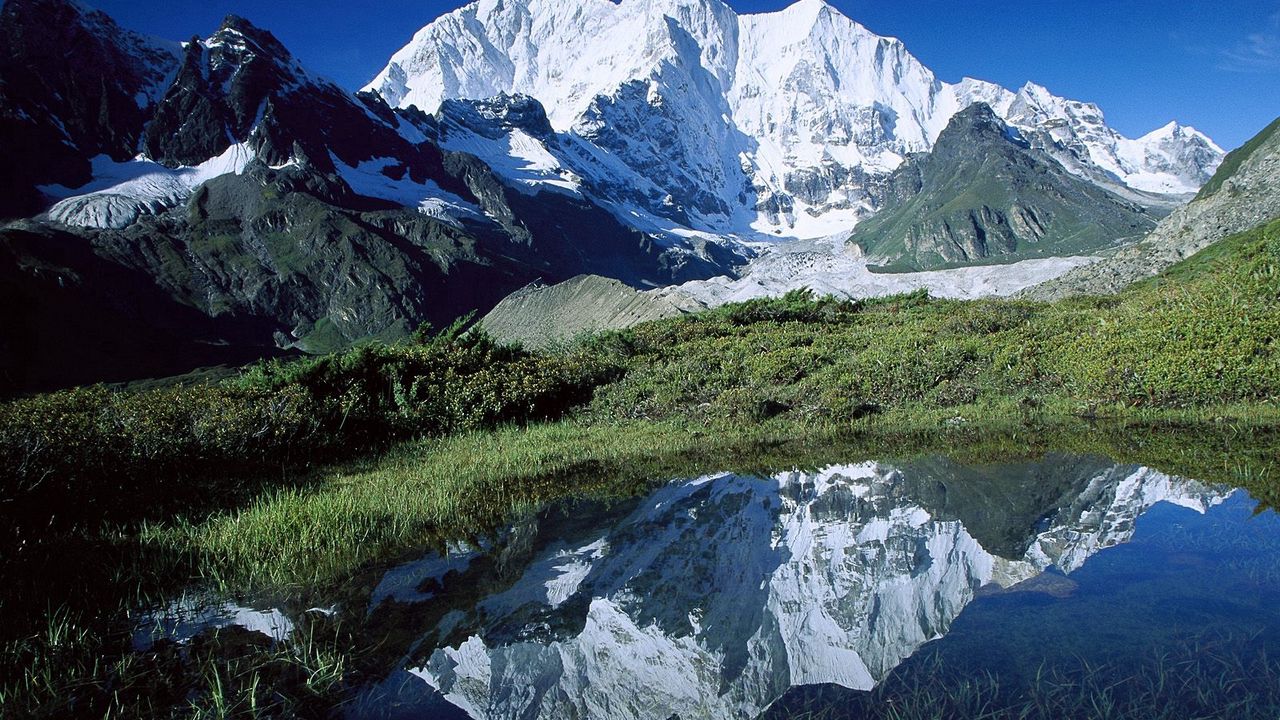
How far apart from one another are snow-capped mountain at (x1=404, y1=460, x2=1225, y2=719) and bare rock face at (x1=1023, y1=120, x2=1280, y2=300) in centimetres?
3395

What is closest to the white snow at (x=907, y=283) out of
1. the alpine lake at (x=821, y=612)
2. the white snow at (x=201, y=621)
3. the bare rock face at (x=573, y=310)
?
the bare rock face at (x=573, y=310)

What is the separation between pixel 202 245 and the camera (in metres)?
177

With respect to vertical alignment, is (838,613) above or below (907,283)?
below

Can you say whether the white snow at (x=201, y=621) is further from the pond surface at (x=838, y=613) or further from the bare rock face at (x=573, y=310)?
the bare rock face at (x=573, y=310)

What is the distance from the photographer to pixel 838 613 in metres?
5.65

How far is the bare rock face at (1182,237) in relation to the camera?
38000 mm

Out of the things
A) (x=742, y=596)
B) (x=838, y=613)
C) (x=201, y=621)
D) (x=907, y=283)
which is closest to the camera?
(x=838, y=613)

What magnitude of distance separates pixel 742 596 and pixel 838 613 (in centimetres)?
84

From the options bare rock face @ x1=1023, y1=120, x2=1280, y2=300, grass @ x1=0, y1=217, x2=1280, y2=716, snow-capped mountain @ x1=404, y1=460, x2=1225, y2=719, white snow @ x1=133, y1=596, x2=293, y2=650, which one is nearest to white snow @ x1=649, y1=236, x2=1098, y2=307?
bare rock face @ x1=1023, y1=120, x2=1280, y2=300

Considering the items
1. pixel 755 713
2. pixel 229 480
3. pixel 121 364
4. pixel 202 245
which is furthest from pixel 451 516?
pixel 202 245

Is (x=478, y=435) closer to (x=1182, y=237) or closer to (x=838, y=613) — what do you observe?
(x=838, y=613)

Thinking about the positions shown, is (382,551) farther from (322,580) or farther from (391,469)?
(391,469)

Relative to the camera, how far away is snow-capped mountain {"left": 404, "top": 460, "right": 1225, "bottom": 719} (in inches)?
189

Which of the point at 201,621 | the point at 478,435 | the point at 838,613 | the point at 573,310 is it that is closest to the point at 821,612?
the point at 838,613
